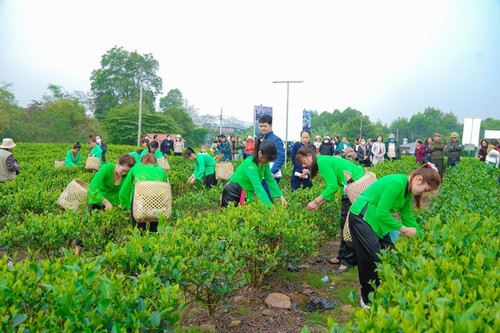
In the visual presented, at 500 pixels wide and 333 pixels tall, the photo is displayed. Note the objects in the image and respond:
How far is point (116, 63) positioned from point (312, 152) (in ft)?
210

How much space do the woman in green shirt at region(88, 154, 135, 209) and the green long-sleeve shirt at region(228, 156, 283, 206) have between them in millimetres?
1282

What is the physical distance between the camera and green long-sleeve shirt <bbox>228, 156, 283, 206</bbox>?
5.13m

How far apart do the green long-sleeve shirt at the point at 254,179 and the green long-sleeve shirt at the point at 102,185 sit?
148cm

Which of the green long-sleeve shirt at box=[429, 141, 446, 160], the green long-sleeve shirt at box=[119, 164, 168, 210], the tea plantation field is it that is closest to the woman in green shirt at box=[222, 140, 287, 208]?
the tea plantation field

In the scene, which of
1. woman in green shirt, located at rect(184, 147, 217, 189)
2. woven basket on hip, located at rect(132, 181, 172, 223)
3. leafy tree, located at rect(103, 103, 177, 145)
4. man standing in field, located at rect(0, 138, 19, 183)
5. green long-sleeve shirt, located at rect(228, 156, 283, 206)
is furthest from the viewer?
leafy tree, located at rect(103, 103, 177, 145)

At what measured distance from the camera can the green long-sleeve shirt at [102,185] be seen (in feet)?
17.7

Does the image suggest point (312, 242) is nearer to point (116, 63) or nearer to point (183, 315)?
point (183, 315)

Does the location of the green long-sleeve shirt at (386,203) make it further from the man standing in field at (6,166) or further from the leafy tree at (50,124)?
the leafy tree at (50,124)

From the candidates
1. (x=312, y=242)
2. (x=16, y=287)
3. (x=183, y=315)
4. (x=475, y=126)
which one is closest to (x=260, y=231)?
(x=312, y=242)

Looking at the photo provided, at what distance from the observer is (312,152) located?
4.92m

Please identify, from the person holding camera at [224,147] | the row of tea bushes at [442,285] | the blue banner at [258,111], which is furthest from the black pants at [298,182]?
the person holding camera at [224,147]

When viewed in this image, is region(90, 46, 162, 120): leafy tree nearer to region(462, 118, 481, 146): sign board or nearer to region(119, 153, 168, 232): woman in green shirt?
region(462, 118, 481, 146): sign board

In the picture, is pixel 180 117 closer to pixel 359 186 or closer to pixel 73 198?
pixel 73 198

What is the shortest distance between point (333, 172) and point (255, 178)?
0.88m
